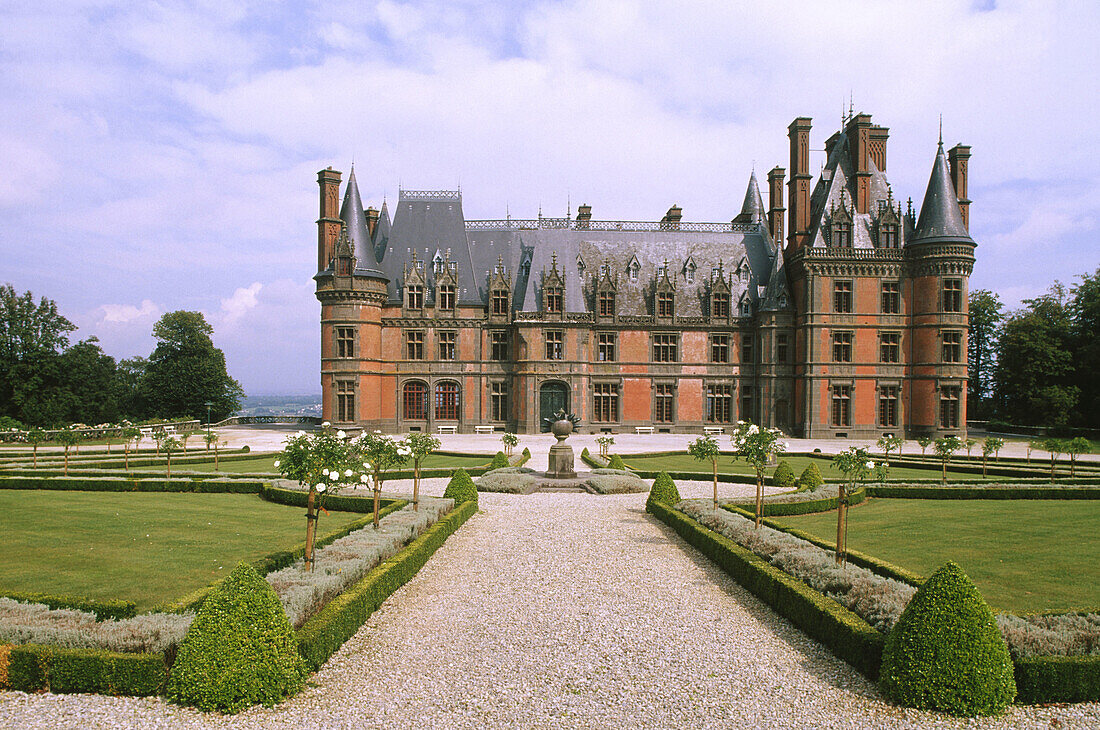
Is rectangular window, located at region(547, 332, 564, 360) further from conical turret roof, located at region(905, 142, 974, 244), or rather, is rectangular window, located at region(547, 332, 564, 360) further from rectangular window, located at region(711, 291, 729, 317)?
conical turret roof, located at region(905, 142, 974, 244)

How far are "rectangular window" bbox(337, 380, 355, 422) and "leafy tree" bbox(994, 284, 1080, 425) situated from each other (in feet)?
176

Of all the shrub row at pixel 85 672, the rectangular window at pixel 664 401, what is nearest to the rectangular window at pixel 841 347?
the rectangular window at pixel 664 401

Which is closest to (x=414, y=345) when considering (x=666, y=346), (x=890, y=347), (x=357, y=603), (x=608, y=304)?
(x=608, y=304)

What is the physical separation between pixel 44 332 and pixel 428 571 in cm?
5921

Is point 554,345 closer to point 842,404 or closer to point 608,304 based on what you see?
point 608,304

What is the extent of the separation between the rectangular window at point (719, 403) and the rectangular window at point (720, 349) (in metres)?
2.07

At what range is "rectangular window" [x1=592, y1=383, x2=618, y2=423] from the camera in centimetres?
5097

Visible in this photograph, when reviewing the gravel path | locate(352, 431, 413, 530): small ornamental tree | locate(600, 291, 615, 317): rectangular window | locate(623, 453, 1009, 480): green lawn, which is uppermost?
locate(600, 291, 615, 317): rectangular window

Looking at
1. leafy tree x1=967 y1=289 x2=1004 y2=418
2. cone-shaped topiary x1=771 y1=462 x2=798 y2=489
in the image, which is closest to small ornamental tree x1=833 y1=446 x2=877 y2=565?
cone-shaped topiary x1=771 y1=462 x2=798 y2=489

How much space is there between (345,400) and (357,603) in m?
39.3

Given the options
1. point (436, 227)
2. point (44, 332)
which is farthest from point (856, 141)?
point (44, 332)

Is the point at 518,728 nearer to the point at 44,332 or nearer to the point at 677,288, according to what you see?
the point at 677,288

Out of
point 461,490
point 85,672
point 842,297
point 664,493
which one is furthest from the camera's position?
point 842,297

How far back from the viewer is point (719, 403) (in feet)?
169
